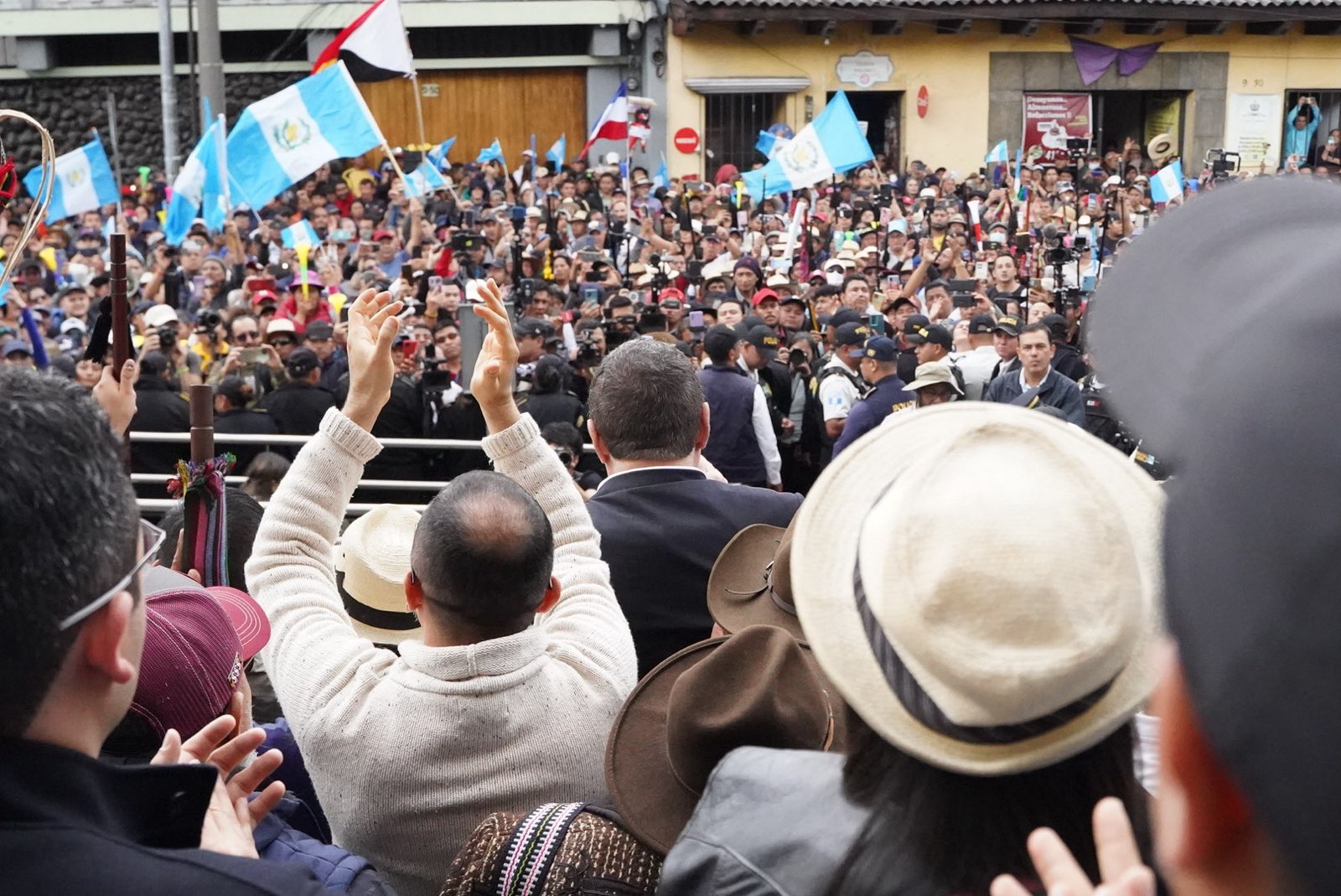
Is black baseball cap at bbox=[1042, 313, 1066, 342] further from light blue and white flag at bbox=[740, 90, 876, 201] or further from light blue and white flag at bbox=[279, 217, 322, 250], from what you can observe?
light blue and white flag at bbox=[279, 217, 322, 250]

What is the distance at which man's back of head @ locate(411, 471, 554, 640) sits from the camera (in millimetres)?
2197

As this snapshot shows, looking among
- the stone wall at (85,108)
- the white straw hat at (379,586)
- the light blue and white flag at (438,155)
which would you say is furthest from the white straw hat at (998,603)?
the stone wall at (85,108)

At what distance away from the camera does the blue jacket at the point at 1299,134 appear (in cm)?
2509

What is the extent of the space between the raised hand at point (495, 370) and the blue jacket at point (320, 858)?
1076mm

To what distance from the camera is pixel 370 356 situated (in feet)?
8.59

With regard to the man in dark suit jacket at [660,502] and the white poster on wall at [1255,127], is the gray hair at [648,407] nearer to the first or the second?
the man in dark suit jacket at [660,502]

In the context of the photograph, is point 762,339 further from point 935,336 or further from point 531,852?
point 531,852

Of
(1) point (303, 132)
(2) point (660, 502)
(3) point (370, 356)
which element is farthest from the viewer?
(1) point (303, 132)

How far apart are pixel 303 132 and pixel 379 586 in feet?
34.0

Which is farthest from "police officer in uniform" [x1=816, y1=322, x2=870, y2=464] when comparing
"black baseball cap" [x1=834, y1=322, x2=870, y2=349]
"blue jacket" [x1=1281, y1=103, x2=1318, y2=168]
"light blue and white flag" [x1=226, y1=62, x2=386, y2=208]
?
"blue jacket" [x1=1281, y1=103, x2=1318, y2=168]

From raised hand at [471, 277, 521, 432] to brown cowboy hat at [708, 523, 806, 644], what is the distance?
0.58 meters

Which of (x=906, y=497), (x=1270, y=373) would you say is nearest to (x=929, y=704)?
(x=906, y=497)

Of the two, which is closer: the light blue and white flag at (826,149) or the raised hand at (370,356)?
the raised hand at (370,356)

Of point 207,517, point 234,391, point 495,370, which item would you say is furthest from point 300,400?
point 495,370
